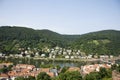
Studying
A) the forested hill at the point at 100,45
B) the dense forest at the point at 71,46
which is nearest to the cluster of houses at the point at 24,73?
the dense forest at the point at 71,46

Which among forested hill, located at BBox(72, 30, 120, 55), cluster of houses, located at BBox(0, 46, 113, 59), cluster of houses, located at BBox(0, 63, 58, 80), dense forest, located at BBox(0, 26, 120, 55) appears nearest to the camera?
cluster of houses, located at BBox(0, 63, 58, 80)

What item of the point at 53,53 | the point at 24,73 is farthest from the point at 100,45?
the point at 24,73

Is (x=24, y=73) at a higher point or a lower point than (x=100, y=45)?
lower

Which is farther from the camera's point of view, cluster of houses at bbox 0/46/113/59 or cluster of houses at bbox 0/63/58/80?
cluster of houses at bbox 0/46/113/59

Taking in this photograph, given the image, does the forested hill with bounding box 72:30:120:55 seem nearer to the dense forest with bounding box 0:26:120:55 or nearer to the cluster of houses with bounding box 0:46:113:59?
the dense forest with bounding box 0:26:120:55

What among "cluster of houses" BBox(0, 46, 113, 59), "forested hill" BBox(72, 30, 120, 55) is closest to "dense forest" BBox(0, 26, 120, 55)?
"forested hill" BBox(72, 30, 120, 55)

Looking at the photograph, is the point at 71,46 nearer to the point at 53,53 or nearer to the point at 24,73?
the point at 53,53

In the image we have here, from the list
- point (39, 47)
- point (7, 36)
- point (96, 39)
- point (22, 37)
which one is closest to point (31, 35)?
point (22, 37)

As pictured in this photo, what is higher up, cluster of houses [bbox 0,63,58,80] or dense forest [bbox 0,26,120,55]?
Result: dense forest [bbox 0,26,120,55]

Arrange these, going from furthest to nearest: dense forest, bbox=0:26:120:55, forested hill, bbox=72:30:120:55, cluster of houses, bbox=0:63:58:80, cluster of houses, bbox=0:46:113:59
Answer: forested hill, bbox=72:30:120:55
dense forest, bbox=0:26:120:55
cluster of houses, bbox=0:46:113:59
cluster of houses, bbox=0:63:58:80

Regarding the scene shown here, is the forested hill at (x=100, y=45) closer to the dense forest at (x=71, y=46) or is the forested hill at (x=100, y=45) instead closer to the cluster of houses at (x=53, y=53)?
the dense forest at (x=71, y=46)

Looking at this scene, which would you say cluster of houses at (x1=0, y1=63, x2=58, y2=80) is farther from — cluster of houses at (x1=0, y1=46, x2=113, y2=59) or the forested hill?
the forested hill
